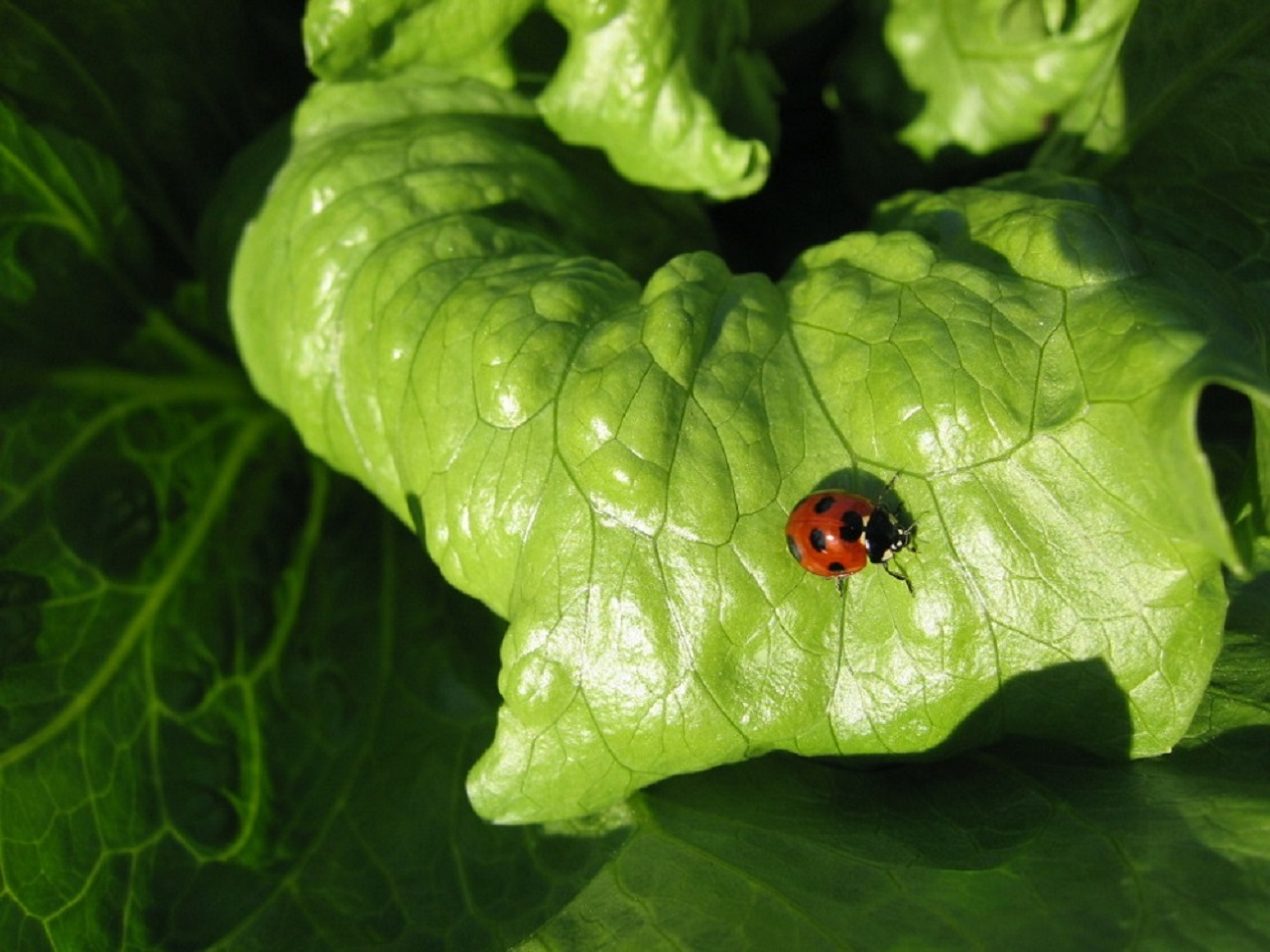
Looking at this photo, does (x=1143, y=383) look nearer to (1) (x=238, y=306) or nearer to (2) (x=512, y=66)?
(2) (x=512, y=66)

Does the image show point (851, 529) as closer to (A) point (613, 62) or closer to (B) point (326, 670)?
(A) point (613, 62)

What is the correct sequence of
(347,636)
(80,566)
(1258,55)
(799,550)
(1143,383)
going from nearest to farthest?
(1143,383) → (799,550) → (1258,55) → (80,566) → (347,636)

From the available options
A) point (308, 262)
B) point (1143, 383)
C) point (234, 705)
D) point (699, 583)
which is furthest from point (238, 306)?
point (1143, 383)

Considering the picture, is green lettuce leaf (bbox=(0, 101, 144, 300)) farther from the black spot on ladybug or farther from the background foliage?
the black spot on ladybug

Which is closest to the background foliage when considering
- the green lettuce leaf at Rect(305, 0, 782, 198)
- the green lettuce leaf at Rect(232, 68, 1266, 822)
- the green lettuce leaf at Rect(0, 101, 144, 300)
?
the green lettuce leaf at Rect(0, 101, 144, 300)

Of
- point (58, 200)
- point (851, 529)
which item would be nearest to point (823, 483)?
point (851, 529)

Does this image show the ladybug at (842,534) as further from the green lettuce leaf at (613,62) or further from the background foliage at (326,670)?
the green lettuce leaf at (613,62)

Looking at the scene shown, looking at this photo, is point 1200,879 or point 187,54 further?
point 187,54
